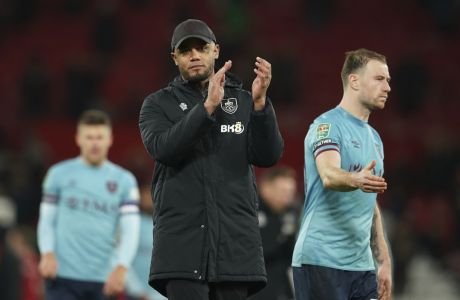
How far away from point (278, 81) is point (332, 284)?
45.0ft

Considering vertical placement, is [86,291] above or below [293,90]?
below

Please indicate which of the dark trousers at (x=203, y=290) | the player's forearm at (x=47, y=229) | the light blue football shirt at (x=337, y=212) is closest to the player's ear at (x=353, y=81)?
the light blue football shirt at (x=337, y=212)

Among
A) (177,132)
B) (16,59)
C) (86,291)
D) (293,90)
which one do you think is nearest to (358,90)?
(177,132)

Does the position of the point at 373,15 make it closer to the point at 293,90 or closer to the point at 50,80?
the point at 293,90

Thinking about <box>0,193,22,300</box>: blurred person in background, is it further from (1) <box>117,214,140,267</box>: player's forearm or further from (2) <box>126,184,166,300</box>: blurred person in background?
(2) <box>126,184,166,300</box>: blurred person in background

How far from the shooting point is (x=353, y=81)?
6.63 m

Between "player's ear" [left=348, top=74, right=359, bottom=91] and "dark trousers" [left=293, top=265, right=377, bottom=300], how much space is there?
109 centimetres

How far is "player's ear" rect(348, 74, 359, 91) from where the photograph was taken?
21.7ft

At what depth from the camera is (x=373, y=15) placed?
23453 mm

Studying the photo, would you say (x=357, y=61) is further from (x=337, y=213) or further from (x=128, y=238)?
(x=128, y=238)

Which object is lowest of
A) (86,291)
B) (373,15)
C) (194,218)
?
(86,291)

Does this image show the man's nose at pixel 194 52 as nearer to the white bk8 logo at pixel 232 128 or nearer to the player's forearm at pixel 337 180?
the white bk8 logo at pixel 232 128

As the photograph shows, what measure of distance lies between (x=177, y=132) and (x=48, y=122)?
46.7 ft

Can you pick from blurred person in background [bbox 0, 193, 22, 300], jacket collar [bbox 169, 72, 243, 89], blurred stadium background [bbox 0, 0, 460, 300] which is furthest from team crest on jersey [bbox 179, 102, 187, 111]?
blurred stadium background [bbox 0, 0, 460, 300]
